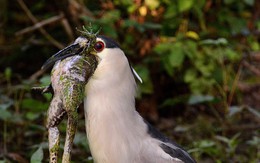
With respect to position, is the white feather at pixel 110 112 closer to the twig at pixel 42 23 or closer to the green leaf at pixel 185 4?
the green leaf at pixel 185 4

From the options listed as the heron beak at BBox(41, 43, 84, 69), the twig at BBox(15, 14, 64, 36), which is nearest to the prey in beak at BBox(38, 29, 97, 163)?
the heron beak at BBox(41, 43, 84, 69)

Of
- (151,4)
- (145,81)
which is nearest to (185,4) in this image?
(151,4)

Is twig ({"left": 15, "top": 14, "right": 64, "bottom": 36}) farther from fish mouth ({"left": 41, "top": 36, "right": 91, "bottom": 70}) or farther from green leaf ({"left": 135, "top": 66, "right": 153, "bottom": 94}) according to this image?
fish mouth ({"left": 41, "top": 36, "right": 91, "bottom": 70})

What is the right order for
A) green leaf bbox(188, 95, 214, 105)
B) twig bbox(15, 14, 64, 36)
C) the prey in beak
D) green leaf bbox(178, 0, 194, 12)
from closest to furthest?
the prey in beak, green leaf bbox(188, 95, 214, 105), green leaf bbox(178, 0, 194, 12), twig bbox(15, 14, 64, 36)

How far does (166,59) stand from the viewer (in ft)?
16.7

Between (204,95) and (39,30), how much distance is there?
4.62 feet

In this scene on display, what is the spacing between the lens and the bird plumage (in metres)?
2.76

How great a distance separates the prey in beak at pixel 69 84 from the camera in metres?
2.73

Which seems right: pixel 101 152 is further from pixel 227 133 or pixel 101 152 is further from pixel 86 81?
pixel 227 133

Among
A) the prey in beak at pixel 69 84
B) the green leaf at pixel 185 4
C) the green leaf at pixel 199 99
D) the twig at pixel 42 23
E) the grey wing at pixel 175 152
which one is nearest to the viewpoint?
the prey in beak at pixel 69 84

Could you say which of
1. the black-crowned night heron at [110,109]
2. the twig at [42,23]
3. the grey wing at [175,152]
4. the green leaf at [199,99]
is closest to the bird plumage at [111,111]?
the black-crowned night heron at [110,109]

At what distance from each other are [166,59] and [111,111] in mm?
2377

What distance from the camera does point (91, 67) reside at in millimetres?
2742

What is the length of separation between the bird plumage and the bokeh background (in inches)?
66.0
